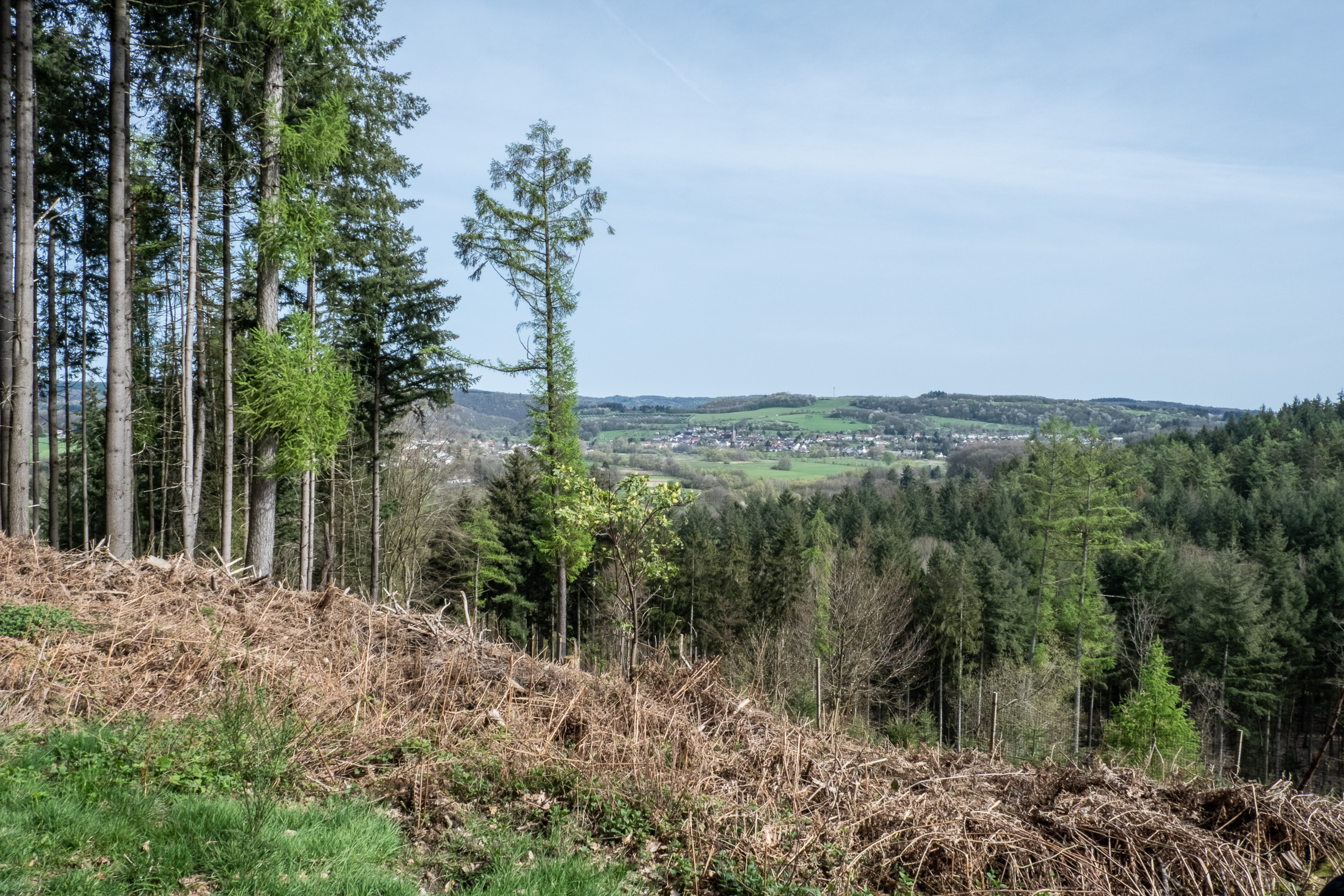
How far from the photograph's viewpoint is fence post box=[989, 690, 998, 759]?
6.01m

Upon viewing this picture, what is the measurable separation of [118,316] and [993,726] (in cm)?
2001

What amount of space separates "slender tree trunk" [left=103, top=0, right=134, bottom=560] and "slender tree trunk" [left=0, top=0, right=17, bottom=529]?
1.07m

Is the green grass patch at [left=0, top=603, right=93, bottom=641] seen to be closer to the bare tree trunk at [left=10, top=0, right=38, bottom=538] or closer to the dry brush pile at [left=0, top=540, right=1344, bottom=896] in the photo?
the dry brush pile at [left=0, top=540, right=1344, bottom=896]

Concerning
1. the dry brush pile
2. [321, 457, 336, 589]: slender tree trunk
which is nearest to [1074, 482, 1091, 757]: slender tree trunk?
the dry brush pile

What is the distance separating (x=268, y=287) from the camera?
1202cm

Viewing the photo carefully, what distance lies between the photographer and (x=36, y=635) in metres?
5.43

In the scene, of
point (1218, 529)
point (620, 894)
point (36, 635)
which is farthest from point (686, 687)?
point (1218, 529)

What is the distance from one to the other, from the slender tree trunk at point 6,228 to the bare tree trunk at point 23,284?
0.58 feet

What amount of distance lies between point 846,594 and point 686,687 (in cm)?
2006

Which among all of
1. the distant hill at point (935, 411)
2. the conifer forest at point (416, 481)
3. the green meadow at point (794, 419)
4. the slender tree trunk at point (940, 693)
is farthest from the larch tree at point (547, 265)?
the green meadow at point (794, 419)

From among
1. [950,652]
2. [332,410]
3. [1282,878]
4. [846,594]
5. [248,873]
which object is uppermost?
[332,410]

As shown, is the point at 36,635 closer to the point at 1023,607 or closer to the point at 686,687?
the point at 686,687

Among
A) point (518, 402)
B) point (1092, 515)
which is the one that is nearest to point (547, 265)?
point (518, 402)

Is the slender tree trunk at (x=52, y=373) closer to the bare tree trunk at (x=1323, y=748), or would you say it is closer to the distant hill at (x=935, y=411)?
the bare tree trunk at (x=1323, y=748)
